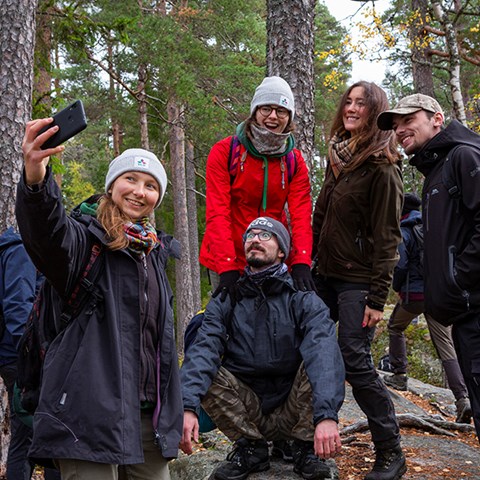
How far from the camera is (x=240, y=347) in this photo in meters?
3.84

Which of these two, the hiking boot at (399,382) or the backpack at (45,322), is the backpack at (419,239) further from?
the backpack at (45,322)

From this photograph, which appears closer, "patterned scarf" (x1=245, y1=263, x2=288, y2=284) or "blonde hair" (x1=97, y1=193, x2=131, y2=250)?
"blonde hair" (x1=97, y1=193, x2=131, y2=250)

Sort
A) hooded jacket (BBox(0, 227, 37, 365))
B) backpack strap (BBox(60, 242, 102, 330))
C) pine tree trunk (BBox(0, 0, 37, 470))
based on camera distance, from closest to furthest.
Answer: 1. backpack strap (BBox(60, 242, 102, 330))
2. hooded jacket (BBox(0, 227, 37, 365))
3. pine tree trunk (BBox(0, 0, 37, 470))

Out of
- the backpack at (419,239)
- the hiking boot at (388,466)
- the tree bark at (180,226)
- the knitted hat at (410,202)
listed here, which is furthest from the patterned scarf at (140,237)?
the tree bark at (180,226)

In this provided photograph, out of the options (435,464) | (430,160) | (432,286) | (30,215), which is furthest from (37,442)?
(435,464)

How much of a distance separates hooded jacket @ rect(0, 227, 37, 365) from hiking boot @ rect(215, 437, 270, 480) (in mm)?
1755

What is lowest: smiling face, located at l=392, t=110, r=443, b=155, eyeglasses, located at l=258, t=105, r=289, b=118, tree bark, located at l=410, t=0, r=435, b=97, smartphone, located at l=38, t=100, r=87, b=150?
smartphone, located at l=38, t=100, r=87, b=150

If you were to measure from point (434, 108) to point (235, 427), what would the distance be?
2591mm

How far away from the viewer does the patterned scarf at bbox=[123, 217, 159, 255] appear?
2695mm

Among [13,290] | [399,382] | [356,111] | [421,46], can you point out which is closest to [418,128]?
[356,111]

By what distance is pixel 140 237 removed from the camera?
2.73 metres

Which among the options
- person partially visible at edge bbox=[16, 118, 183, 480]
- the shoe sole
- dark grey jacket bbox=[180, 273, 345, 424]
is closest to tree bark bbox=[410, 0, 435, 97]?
dark grey jacket bbox=[180, 273, 345, 424]

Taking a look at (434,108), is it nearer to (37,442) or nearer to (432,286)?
(432,286)

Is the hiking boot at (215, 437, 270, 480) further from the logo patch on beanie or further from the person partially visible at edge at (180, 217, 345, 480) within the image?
the logo patch on beanie
